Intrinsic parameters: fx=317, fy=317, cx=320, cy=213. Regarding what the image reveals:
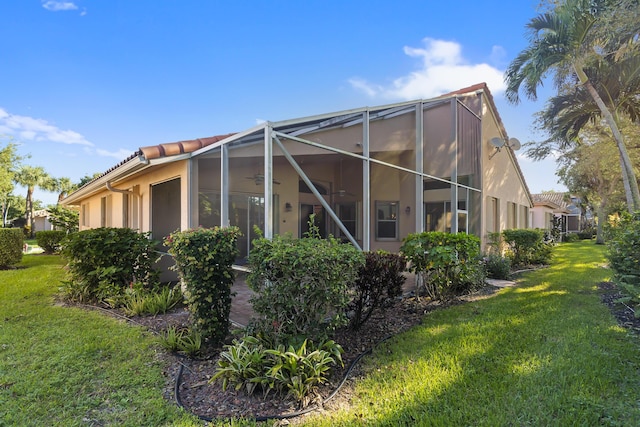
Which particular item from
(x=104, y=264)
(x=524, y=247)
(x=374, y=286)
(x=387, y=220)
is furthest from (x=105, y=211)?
(x=524, y=247)

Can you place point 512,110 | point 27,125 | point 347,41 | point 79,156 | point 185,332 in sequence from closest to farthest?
1. point 185,332
2. point 347,41
3. point 512,110
4. point 27,125
5. point 79,156

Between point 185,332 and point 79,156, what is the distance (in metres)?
21.5

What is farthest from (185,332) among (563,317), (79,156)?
(79,156)

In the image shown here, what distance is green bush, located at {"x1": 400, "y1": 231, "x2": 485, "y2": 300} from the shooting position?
589 cm

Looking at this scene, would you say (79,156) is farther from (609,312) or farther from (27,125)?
(609,312)

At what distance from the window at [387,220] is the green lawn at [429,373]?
5547 millimetres

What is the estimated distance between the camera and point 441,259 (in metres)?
5.84

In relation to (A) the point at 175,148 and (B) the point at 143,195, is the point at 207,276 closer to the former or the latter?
(A) the point at 175,148

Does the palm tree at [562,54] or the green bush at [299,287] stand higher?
the palm tree at [562,54]

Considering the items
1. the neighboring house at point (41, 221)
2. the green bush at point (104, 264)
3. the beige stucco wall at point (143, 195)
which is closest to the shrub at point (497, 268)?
the beige stucco wall at point (143, 195)

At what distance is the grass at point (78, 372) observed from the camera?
2787 millimetres

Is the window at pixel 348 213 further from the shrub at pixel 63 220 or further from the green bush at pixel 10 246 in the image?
the shrub at pixel 63 220

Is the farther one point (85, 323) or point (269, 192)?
point (85, 323)

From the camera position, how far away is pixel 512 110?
40.5 feet
